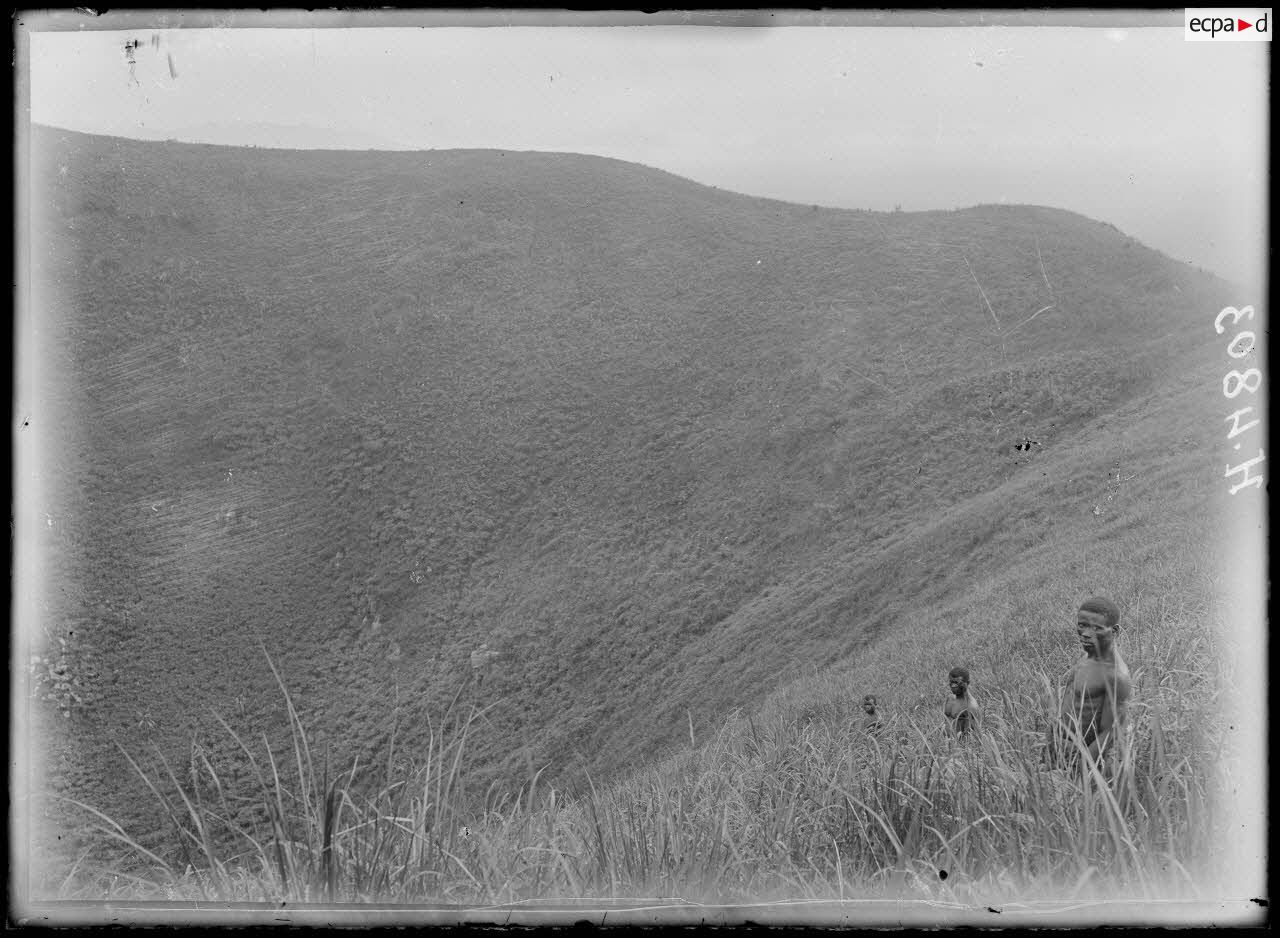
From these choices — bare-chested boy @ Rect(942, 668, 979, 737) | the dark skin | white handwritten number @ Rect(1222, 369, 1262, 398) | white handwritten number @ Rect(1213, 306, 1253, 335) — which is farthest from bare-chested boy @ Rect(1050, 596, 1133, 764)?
white handwritten number @ Rect(1213, 306, 1253, 335)

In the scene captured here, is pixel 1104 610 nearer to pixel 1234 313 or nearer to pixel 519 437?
pixel 1234 313

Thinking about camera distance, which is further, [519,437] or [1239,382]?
[519,437]

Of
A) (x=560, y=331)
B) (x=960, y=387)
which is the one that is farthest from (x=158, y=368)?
(x=960, y=387)

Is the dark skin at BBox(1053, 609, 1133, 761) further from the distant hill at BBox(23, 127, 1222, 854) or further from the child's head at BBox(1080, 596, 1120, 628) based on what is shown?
the distant hill at BBox(23, 127, 1222, 854)

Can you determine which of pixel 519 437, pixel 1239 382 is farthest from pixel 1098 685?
pixel 519 437

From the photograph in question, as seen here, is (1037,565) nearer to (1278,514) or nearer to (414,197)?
(1278,514)

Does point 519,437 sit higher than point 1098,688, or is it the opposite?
point 519,437

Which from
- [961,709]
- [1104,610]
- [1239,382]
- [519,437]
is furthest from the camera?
[519,437]
